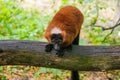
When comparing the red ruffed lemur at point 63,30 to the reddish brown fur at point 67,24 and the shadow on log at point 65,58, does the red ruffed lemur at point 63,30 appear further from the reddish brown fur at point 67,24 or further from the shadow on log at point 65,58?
the shadow on log at point 65,58

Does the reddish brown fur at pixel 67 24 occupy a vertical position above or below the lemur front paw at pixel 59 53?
above

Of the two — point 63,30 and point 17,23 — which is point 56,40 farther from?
point 17,23

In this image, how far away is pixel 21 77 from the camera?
5.63 meters

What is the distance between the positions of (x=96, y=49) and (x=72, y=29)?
0.48 m

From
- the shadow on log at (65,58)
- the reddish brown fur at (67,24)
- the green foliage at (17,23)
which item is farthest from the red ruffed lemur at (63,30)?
the green foliage at (17,23)

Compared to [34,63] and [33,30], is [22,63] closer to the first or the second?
[34,63]

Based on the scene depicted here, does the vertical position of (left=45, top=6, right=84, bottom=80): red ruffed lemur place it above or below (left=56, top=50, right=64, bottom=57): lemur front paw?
above

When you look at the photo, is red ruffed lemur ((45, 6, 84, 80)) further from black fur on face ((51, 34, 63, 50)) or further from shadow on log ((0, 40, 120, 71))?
shadow on log ((0, 40, 120, 71))

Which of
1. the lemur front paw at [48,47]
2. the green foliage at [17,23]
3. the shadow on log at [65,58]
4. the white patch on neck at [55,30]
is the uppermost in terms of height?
the white patch on neck at [55,30]

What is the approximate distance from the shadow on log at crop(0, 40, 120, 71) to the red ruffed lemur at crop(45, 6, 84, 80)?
0.11m

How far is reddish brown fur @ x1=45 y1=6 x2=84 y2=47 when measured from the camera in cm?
407

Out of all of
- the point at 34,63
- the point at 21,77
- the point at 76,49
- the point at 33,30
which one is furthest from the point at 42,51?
the point at 33,30

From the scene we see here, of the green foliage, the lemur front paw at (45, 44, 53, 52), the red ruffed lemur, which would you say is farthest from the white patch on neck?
the green foliage

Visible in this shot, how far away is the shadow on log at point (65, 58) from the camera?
152 inches
